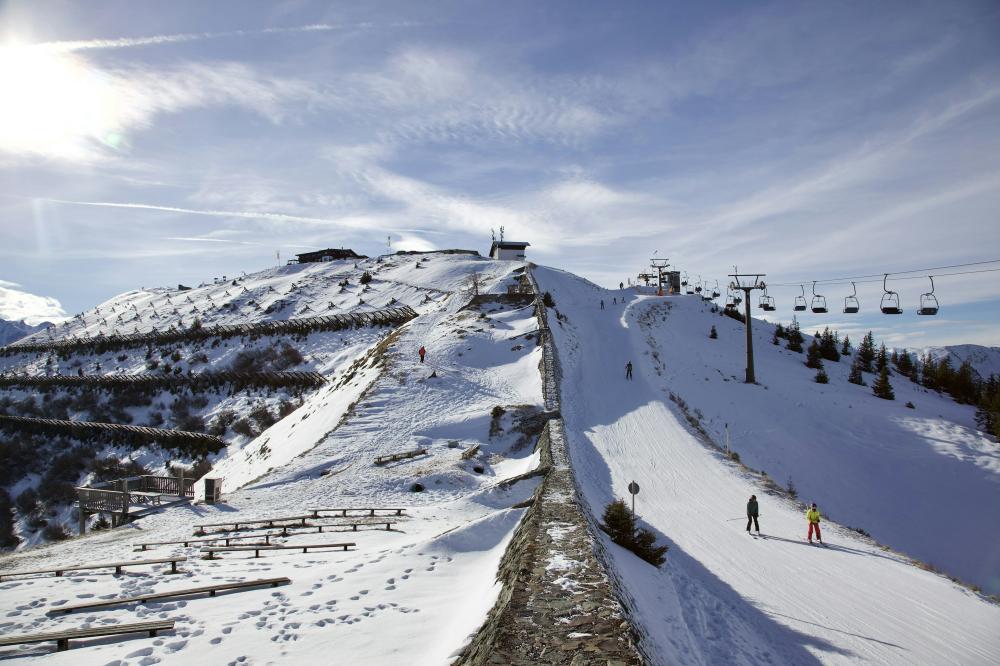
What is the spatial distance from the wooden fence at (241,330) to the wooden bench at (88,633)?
41.1 m

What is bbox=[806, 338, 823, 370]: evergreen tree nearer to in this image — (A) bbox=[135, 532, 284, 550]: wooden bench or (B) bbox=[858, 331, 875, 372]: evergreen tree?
(B) bbox=[858, 331, 875, 372]: evergreen tree

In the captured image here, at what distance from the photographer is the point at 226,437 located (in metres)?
37.3

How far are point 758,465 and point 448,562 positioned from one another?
22.4 metres

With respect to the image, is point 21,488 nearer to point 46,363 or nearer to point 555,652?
point 46,363

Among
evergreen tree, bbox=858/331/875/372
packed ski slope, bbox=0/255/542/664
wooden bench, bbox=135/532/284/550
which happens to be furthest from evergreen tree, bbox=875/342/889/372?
wooden bench, bbox=135/532/284/550

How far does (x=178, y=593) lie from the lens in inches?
373

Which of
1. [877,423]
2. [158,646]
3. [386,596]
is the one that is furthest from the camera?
[877,423]

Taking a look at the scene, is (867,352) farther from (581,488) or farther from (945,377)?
(581,488)

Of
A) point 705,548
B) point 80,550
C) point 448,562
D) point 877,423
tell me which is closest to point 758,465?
point 877,423

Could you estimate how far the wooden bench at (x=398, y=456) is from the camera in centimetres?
2194

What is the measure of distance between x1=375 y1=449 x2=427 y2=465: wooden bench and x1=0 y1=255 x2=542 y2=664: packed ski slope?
1.16 ft

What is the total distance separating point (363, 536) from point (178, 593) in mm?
5476

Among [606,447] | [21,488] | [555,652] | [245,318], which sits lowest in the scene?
[21,488]

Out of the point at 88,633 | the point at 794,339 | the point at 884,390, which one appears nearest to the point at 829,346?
the point at 794,339
